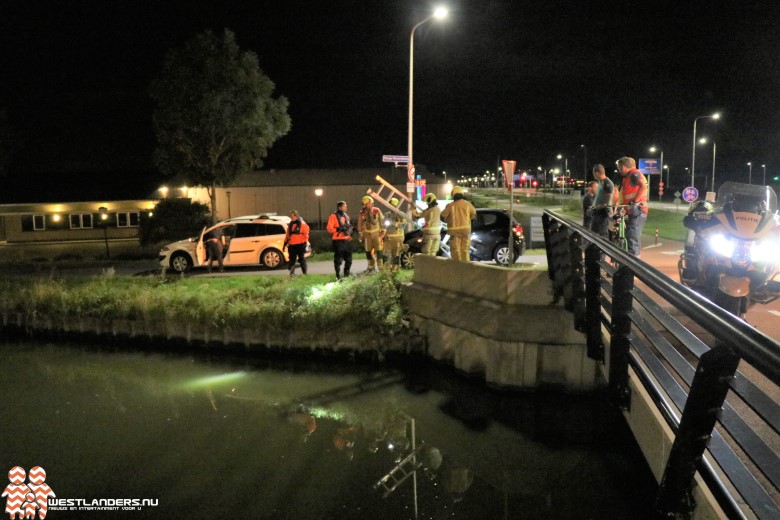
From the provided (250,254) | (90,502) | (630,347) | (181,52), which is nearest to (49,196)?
(181,52)

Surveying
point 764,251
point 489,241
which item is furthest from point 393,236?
point 764,251

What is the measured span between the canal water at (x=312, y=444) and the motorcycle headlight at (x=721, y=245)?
2.38m

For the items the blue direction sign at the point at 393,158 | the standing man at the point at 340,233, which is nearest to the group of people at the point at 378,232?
the standing man at the point at 340,233

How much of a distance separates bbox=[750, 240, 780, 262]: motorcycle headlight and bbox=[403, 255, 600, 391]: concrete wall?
224 cm

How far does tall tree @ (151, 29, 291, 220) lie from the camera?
32.6m

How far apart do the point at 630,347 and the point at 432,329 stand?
561 centimetres

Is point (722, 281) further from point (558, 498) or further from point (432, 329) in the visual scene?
point (432, 329)

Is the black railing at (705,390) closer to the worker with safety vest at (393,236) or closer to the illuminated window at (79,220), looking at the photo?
the worker with safety vest at (393,236)

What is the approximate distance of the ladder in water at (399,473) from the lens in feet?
20.9

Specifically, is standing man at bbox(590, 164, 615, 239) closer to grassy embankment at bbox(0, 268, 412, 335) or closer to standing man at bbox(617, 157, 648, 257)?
standing man at bbox(617, 157, 648, 257)

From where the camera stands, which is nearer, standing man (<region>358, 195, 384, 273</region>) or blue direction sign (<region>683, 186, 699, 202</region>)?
standing man (<region>358, 195, 384, 273</region>)

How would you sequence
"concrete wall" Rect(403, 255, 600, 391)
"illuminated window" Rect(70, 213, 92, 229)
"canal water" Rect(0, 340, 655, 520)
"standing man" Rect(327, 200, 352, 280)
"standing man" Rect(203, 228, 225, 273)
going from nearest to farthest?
1. "canal water" Rect(0, 340, 655, 520)
2. "concrete wall" Rect(403, 255, 600, 391)
3. "standing man" Rect(327, 200, 352, 280)
4. "standing man" Rect(203, 228, 225, 273)
5. "illuminated window" Rect(70, 213, 92, 229)

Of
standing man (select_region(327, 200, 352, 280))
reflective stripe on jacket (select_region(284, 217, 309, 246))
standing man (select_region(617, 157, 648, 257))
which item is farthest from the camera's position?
reflective stripe on jacket (select_region(284, 217, 309, 246))

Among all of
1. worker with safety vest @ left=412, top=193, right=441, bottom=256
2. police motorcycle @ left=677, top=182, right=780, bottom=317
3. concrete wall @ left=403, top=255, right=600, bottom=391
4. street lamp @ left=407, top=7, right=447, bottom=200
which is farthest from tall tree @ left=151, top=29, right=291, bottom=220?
police motorcycle @ left=677, top=182, right=780, bottom=317
